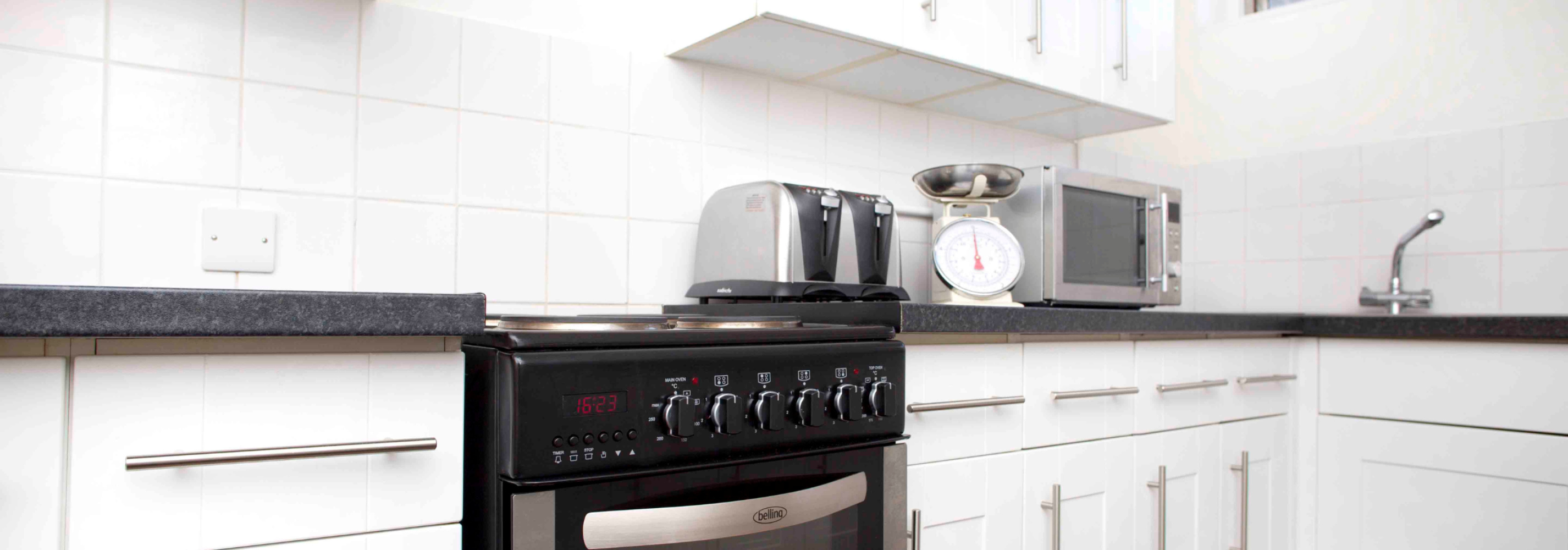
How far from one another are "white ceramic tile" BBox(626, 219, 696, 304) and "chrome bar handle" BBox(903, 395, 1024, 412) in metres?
0.56

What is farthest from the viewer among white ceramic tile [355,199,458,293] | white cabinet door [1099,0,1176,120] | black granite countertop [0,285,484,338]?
white cabinet door [1099,0,1176,120]

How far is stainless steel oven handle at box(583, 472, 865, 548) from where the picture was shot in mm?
836

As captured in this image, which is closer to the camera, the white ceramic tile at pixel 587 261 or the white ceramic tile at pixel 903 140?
the white ceramic tile at pixel 587 261

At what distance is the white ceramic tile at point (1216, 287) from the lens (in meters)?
2.56

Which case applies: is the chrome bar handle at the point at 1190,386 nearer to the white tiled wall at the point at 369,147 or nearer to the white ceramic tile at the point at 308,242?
the white tiled wall at the point at 369,147

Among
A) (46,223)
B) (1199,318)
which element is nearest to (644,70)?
(46,223)

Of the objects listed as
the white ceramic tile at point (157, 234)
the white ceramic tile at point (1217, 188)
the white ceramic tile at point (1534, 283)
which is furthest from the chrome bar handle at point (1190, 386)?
the white ceramic tile at point (157, 234)

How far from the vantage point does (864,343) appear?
105cm

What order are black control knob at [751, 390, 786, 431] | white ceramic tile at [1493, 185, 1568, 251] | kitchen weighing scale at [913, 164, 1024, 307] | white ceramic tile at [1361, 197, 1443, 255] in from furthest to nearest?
white ceramic tile at [1361, 197, 1443, 255] → white ceramic tile at [1493, 185, 1568, 251] → kitchen weighing scale at [913, 164, 1024, 307] → black control knob at [751, 390, 786, 431]

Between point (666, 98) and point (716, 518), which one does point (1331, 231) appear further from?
point (716, 518)

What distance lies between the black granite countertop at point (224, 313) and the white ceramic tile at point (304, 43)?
2.22 feet

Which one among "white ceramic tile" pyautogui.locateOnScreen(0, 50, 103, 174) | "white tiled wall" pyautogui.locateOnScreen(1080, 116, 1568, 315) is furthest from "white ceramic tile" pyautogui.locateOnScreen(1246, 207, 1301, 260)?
"white ceramic tile" pyautogui.locateOnScreen(0, 50, 103, 174)

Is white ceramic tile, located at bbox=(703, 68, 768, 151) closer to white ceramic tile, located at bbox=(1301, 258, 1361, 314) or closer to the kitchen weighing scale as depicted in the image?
the kitchen weighing scale

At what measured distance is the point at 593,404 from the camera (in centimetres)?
83
